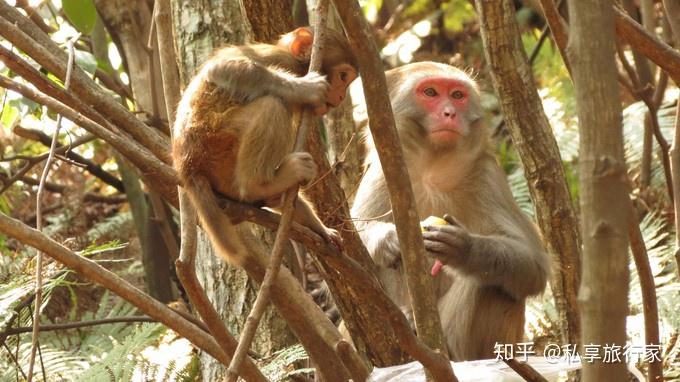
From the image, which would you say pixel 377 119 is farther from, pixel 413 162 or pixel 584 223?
pixel 413 162

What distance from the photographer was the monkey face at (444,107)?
18.9 feet

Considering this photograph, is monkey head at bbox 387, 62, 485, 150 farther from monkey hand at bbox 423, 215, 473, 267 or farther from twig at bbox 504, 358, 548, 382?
twig at bbox 504, 358, 548, 382

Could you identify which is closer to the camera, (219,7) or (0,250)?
(219,7)

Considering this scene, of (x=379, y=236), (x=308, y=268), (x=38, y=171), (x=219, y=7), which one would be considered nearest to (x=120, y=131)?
(x=219, y=7)

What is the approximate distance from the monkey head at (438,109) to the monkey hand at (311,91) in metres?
1.79

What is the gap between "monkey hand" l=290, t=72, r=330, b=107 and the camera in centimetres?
405

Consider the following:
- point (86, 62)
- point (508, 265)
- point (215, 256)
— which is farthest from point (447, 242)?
point (86, 62)

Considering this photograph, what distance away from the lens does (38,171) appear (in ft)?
27.3

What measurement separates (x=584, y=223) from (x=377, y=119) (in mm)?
1342

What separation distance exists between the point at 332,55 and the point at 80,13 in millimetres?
1415

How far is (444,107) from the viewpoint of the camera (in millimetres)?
5855

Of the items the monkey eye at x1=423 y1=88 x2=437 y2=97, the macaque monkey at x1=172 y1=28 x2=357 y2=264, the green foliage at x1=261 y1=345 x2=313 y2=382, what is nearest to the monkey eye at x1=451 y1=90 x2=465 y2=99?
the monkey eye at x1=423 y1=88 x2=437 y2=97

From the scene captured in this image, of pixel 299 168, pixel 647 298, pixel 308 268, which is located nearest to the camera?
pixel 299 168

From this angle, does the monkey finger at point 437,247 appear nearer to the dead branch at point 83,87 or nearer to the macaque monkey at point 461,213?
the macaque monkey at point 461,213
